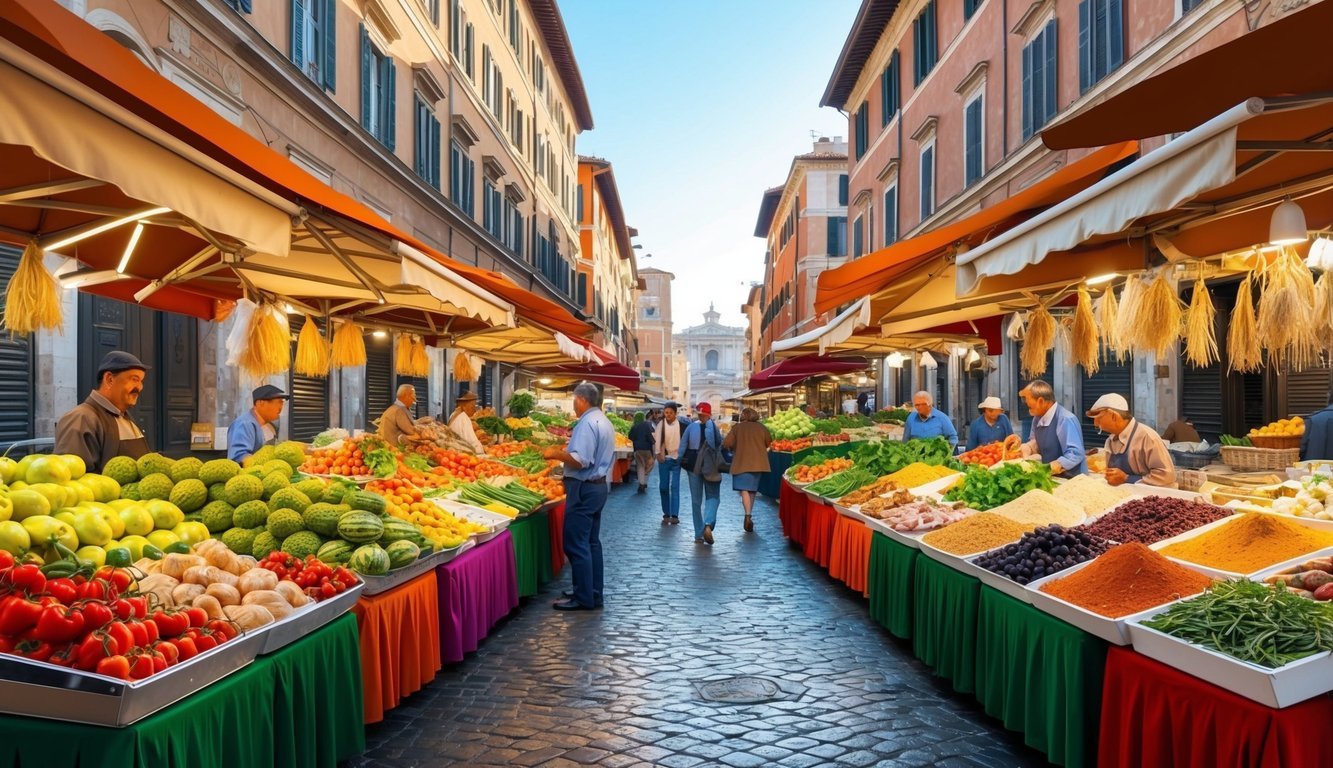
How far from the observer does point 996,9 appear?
1695 centimetres

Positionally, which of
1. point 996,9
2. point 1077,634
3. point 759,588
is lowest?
point 759,588

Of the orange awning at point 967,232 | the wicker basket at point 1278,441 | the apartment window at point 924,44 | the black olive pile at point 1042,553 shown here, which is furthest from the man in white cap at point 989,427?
the apartment window at point 924,44

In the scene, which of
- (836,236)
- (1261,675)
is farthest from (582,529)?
(836,236)

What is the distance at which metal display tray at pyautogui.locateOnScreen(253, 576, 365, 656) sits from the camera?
3.28 metres

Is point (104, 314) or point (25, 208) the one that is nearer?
point (25, 208)

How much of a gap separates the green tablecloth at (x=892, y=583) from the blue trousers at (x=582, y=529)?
2.31 metres

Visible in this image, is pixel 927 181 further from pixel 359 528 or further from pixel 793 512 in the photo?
pixel 359 528

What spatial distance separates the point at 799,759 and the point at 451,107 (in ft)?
59.6

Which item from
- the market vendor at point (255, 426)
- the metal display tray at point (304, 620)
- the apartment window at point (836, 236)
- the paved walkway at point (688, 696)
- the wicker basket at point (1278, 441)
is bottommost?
the paved walkway at point (688, 696)

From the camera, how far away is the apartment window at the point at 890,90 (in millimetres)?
24641

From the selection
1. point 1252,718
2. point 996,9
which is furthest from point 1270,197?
point 996,9

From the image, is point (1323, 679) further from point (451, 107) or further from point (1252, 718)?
point (451, 107)

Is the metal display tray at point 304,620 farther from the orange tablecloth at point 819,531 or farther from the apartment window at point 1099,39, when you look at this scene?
the apartment window at point 1099,39

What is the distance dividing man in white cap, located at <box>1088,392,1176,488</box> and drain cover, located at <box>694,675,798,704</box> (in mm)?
3331
